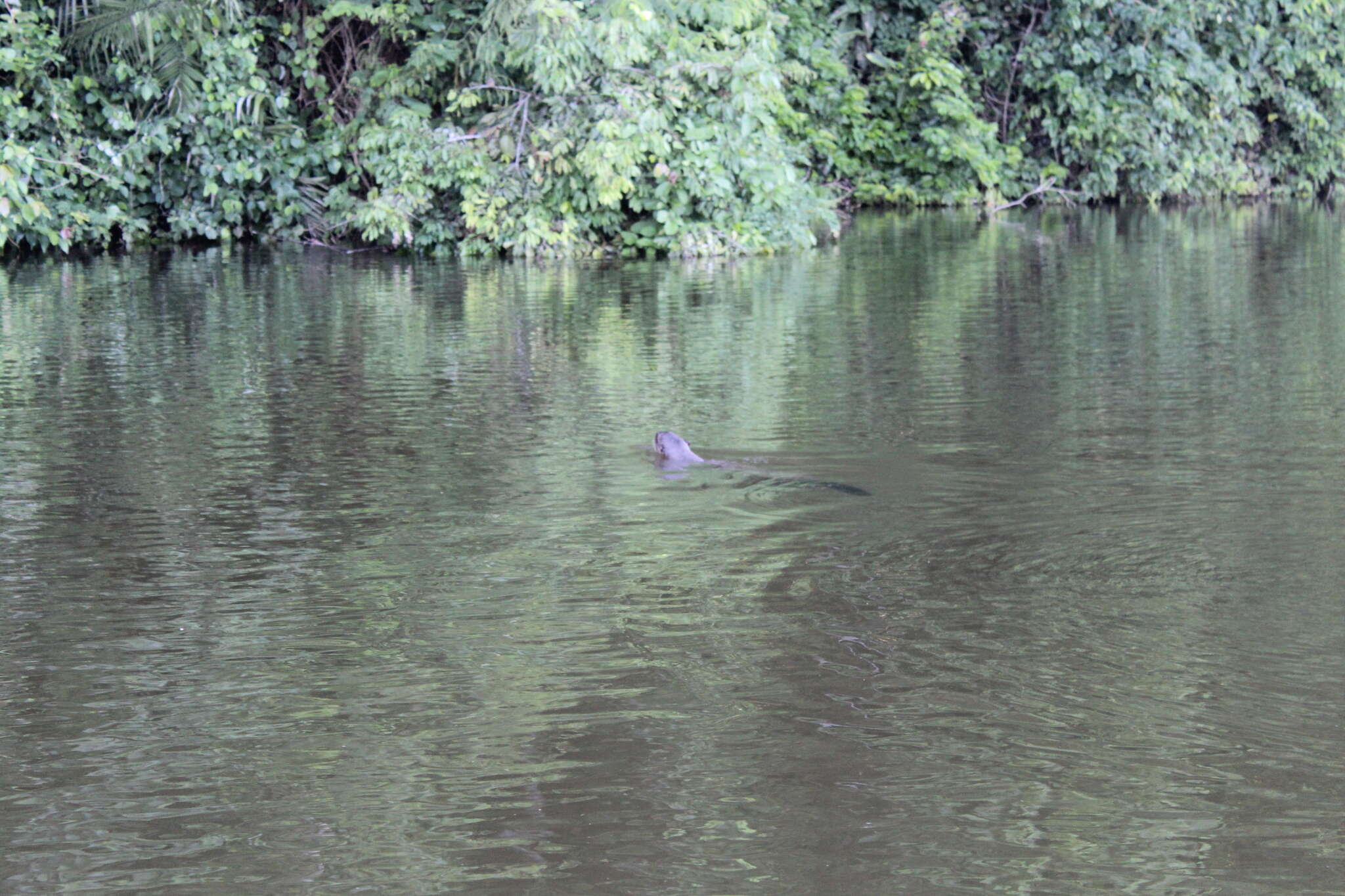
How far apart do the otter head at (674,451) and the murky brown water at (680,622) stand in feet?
0.40

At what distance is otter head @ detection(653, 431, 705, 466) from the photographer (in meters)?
6.91

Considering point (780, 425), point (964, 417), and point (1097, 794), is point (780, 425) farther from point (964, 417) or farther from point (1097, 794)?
point (1097, 794)

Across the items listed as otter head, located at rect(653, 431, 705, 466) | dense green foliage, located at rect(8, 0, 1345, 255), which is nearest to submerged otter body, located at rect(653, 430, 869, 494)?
otter head, located at rect(653, 431, 705, 466)

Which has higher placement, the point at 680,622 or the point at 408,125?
the point at 408,125

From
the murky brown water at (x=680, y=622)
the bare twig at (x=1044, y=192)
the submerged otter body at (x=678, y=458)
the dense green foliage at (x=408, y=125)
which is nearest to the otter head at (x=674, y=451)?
the submerged otter body at (x=678, y=458)

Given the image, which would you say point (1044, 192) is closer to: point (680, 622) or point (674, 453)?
point (674, 453)

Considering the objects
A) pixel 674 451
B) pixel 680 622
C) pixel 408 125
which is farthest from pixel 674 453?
pixel 408 125

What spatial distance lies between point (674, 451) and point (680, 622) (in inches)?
88.5

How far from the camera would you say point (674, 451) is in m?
6.95

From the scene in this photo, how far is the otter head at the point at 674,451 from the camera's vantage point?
6.91 m

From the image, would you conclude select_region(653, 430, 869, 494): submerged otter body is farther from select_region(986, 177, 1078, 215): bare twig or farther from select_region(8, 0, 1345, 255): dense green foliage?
select_region(986, 177, 1078, 215): bare twig

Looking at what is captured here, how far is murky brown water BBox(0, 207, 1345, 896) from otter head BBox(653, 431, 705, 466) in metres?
0.12

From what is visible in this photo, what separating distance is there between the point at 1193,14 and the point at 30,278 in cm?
1767

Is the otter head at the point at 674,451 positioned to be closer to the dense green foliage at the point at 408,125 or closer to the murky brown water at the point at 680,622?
the murky brown water at the point at 680,622
